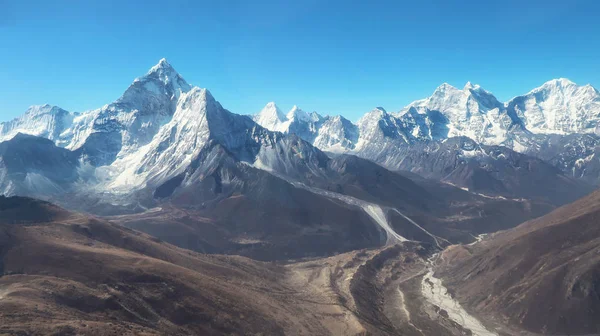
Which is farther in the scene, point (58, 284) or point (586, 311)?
point (586, 311)

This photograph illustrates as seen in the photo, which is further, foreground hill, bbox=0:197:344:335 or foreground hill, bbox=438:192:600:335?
foreground hill, bbox=438:192:600:335

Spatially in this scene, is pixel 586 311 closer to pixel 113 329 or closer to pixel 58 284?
pixel 113 329

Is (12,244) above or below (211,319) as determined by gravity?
above

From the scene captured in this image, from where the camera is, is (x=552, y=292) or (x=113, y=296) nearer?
(x=113, y=296)

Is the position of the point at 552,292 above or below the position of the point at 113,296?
above

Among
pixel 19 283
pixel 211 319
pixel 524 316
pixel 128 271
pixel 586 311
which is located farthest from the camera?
pixel 524 316

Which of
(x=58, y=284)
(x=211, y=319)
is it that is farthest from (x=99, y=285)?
(x=211, y=319)

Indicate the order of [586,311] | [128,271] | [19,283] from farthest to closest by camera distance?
[586,311] → [128,271] → [19,283]

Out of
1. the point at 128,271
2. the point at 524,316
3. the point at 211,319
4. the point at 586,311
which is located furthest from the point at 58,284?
the point at 586,311

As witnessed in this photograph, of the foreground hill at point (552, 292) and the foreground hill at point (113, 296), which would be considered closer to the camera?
the foreground hill at point (113, 296)
